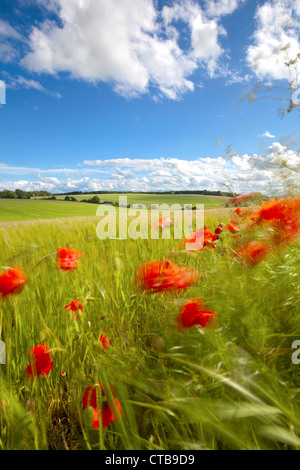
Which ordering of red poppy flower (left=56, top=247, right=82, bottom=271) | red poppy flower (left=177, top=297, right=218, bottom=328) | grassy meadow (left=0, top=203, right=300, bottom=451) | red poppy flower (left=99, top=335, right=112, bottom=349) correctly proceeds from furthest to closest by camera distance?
red poppy flower (left=56, top=247, right=82, bottom=271), red poppy flower (left=99, top=335, right=112, bottom=349), red poppy flower (left=177, top=297, right=218, bottom=328), grassy meadow (left=0, top=203, right=300, bottom=451)

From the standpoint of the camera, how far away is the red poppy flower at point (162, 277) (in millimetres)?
640

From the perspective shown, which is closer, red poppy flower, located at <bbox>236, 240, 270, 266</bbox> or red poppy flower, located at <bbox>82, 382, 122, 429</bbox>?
red poppy flower, located at <bbox>82, 382, 122, 429</bbox>

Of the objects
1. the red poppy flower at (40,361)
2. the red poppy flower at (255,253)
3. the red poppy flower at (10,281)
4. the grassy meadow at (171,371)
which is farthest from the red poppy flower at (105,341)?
the red poppy flower at (255,253)

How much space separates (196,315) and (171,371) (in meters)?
0.14

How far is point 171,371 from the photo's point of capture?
58cm

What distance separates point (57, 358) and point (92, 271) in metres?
0.43

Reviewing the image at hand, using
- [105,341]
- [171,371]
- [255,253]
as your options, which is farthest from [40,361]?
[255,253]

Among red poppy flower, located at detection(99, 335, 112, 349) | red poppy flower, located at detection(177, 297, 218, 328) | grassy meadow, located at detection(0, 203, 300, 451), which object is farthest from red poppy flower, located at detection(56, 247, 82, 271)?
red poppy flower, located at detection(177, 297, 218, 328)

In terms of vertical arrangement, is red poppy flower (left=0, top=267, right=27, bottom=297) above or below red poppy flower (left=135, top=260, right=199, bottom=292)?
below

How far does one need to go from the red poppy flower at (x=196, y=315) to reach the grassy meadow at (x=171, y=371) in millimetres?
21

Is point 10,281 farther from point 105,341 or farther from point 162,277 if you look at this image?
point 162,277

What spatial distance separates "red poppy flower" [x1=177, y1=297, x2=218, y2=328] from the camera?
56cm

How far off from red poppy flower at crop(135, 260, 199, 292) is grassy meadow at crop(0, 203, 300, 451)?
0.05 metres

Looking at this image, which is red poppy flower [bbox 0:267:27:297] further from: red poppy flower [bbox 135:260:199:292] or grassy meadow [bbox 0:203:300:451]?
red poppy flower [bbox 135:260:199:292]
